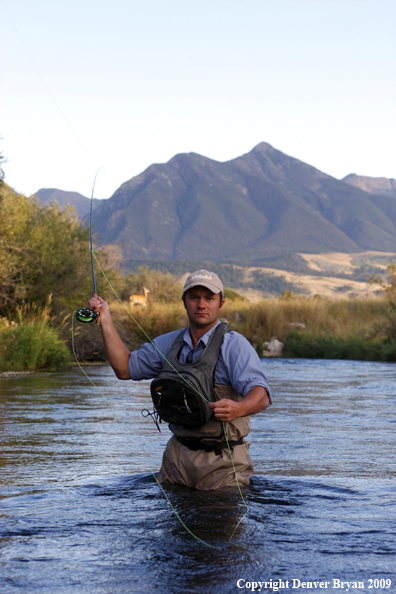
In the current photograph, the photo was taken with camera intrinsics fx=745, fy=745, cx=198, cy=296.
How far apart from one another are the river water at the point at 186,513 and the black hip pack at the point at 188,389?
0.54 metres

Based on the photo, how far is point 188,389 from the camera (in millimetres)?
4117

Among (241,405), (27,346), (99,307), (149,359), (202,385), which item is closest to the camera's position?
(241,405)

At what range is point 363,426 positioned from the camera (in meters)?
8.37

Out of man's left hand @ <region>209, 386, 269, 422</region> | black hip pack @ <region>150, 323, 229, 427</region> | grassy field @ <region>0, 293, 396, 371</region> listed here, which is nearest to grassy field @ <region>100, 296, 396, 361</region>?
grassy field @ <region>0, 293, 396, 371</region>

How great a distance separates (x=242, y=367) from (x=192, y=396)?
→ 335mm

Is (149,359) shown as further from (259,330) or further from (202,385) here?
(259,330)

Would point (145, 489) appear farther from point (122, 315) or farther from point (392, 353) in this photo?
point (122, 315)

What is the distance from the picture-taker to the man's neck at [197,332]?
4.49 meters

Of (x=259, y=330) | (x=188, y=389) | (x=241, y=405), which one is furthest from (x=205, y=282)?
(x=259, y=330)

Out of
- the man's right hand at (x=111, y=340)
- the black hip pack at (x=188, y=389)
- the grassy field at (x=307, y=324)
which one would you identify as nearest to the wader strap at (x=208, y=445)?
the black hip pack at (x=188, y=389)

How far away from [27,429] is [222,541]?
4279 millimetres

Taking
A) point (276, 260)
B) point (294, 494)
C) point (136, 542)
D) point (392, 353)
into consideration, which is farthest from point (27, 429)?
point (276, 260)

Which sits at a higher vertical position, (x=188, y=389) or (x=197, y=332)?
(x=197, y=332)

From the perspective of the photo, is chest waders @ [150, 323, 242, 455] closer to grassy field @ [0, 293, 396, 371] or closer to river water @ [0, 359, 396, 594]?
river water @ [0, 359, 396, 594]
